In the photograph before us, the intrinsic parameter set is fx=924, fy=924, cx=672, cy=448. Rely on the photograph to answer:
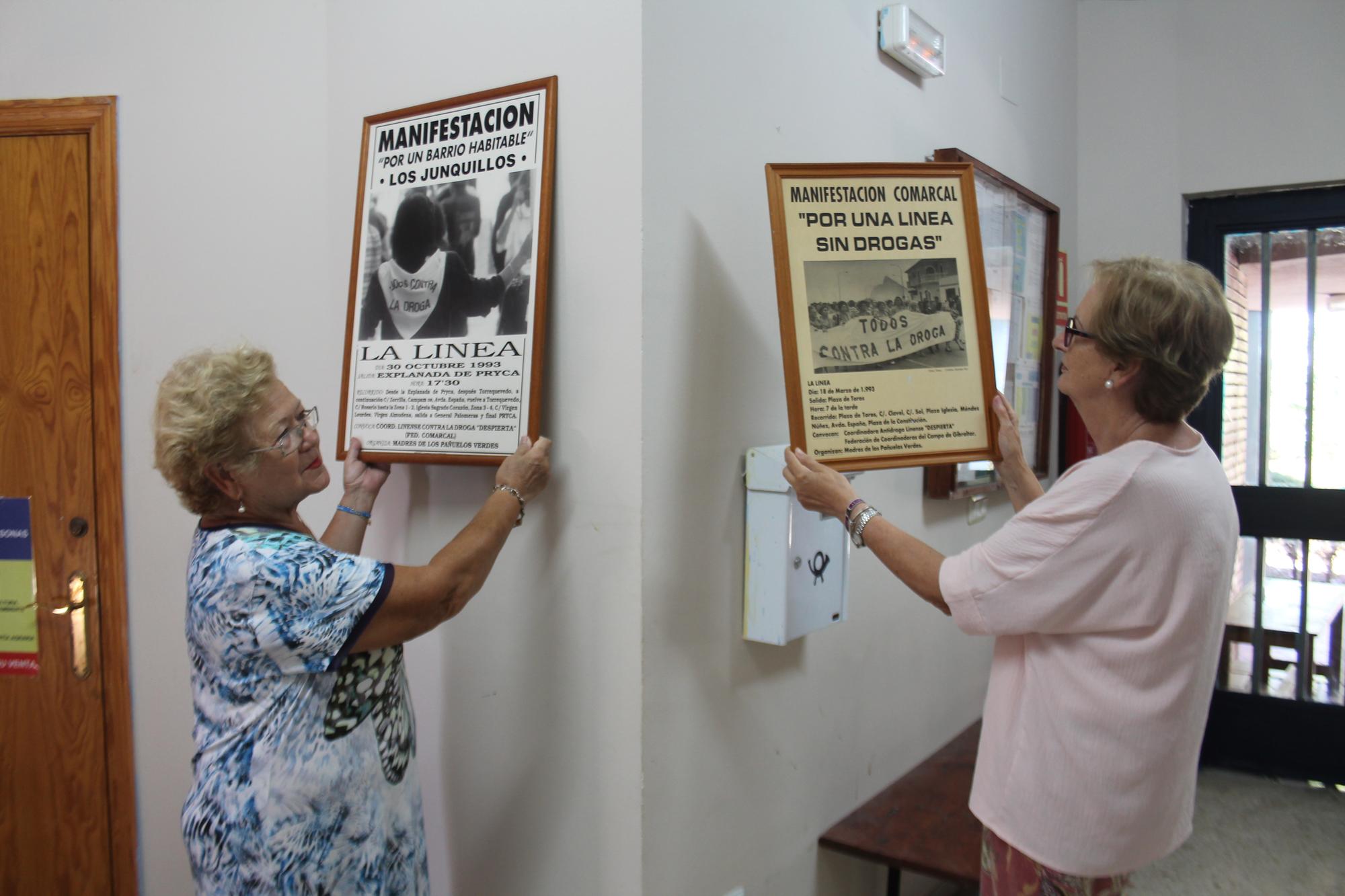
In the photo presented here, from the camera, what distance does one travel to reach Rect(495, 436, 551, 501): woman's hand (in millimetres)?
1560

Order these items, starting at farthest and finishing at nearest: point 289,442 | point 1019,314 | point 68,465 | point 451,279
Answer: point 1019,314 < point 68,465 < point 451,279 < point 289,442

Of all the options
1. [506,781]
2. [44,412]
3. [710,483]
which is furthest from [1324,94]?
[44,412]

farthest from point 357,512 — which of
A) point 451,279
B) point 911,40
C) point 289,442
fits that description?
point 911,40

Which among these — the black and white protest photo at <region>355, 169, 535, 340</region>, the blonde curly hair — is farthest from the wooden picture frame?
the blonde curly hair

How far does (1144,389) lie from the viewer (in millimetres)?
1353

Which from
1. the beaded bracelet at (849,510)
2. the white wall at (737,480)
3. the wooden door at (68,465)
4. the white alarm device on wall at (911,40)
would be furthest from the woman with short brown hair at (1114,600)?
the wooden door at (68,465)

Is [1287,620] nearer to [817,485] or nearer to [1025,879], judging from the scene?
[1025,879]

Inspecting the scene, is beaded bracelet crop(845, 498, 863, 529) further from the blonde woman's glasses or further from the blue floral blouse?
the blonde woman's glasses

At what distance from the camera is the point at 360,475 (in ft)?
5.89

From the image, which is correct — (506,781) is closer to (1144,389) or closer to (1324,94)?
(1144,389)

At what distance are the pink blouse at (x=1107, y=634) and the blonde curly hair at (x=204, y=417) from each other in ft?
3.58

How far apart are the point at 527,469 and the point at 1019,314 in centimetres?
198

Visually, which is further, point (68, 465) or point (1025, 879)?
point (68, 465)

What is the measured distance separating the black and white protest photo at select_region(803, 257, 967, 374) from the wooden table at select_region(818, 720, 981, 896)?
1.03 meters
